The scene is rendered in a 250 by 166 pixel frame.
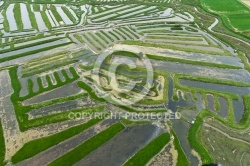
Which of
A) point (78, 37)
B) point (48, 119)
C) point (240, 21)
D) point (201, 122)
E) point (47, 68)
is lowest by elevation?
point (201, 122)

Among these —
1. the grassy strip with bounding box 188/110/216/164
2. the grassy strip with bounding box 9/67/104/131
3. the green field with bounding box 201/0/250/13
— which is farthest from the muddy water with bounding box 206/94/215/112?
the green field with bounding box 201/0/250/13

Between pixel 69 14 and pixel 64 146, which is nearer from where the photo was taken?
pixel 64 146

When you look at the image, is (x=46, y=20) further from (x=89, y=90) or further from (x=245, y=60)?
(x=245, y=60)

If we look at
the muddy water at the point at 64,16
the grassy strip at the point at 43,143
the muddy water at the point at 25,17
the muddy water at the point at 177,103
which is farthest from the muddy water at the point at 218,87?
the muddy water at the point at 25,17

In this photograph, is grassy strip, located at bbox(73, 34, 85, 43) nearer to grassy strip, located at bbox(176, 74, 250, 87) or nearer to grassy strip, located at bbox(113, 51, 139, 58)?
grassy strip, located at bbox(113, 51, 139, 58)

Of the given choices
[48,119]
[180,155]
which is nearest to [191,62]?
[180,155]

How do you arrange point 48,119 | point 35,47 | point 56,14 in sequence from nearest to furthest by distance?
point 48,119 < point 35,47 < point 56,14

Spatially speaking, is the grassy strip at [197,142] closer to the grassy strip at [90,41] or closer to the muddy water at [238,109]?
the muddy water at [238,109]
